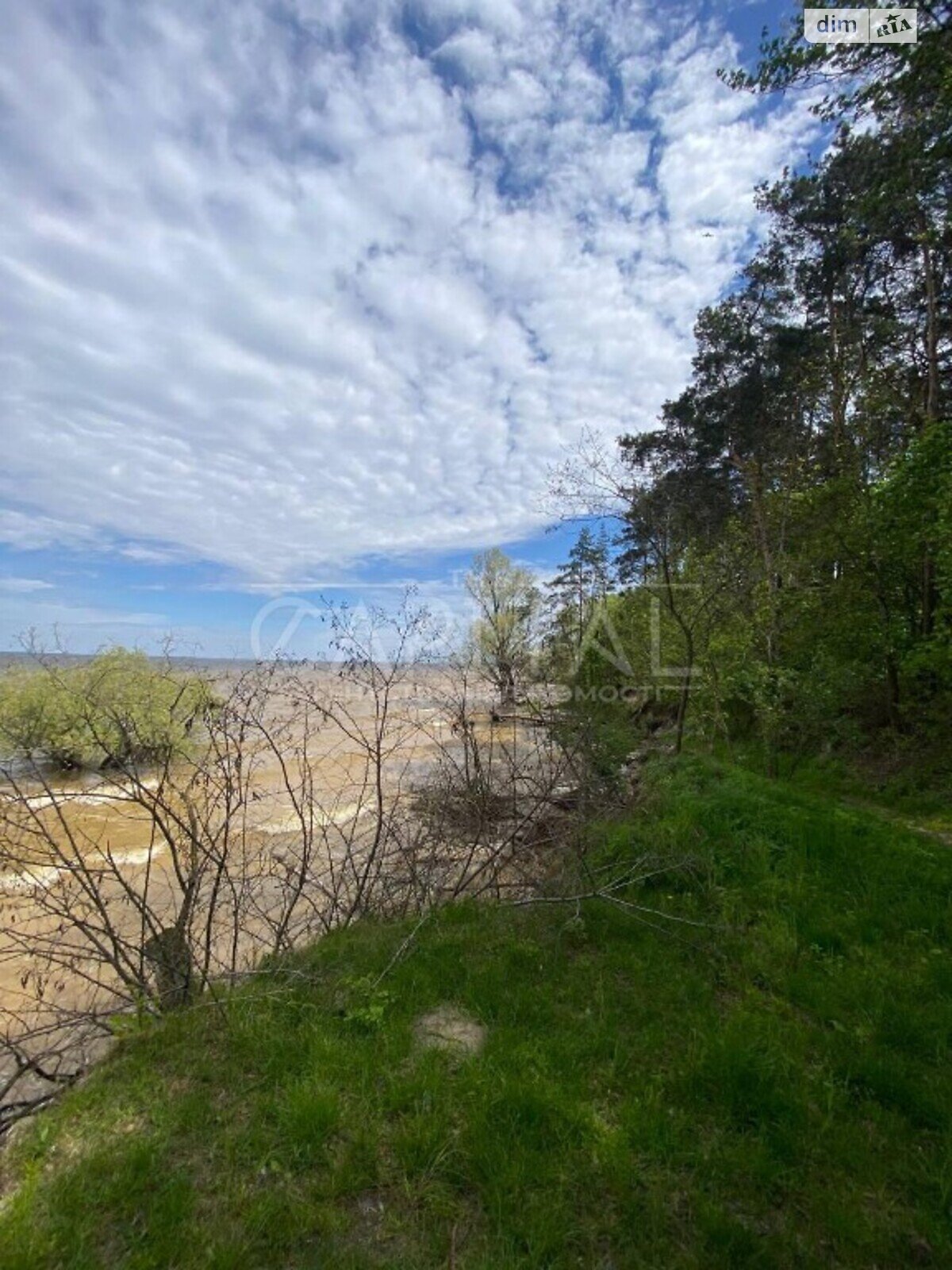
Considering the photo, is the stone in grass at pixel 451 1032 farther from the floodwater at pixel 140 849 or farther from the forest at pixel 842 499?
the forest at pixel 842 499

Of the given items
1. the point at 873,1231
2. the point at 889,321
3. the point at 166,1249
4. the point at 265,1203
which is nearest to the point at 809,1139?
the point at 873,1231

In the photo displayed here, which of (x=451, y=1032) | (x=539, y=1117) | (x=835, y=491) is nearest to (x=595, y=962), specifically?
(x=451, y=1032)

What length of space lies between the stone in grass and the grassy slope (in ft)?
0.23

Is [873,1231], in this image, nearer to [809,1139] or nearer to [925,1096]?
[809,1139]

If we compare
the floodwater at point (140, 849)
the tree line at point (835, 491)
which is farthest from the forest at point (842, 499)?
the floodwater at point (140, 849)

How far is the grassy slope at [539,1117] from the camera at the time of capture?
5.91 ft

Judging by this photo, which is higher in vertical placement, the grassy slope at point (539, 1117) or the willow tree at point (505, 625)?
the willow tree at point (505, 625)

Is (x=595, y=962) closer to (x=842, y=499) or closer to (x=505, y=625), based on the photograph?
(x=842, y=499)

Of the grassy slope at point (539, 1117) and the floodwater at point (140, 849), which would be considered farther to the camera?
the floodwater at point (140, 849)

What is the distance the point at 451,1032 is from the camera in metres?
2.82

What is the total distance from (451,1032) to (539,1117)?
709mm

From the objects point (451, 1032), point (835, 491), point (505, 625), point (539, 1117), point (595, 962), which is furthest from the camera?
point (505, 625)

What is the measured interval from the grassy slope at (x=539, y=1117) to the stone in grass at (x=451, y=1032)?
70 mm

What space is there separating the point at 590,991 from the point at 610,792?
3352 mm
